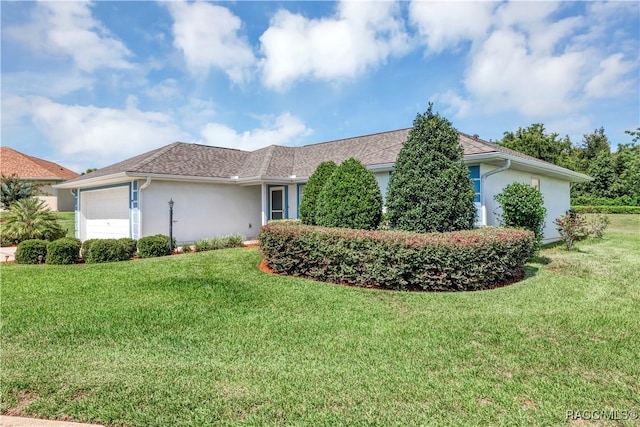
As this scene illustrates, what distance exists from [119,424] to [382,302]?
13.3 feet

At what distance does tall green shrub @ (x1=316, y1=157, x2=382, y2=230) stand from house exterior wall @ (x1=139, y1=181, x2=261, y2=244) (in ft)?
24.8

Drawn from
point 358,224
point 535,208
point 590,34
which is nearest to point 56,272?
point 358,224

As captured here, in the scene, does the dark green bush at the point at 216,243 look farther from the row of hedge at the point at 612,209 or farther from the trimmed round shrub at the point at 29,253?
the row of hedge at the point at 612,209

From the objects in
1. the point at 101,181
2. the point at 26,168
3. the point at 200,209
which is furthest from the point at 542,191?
the point at 26,168

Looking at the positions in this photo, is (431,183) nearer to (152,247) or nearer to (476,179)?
(476,179)

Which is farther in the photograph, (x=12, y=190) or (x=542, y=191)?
(x=12, y=190)

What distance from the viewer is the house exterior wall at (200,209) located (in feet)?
42.8

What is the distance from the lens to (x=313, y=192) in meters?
10.3

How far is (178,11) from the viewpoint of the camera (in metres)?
9.74

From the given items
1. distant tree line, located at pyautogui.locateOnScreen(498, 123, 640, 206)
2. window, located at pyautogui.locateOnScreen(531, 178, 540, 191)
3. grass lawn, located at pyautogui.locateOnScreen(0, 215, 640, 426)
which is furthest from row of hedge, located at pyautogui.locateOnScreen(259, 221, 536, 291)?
distant tree line, located at pyautogui.locateOnScreen(498, 123, 640, 206)

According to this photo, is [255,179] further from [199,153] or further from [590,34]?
[590,34]

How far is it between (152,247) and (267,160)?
6.72m

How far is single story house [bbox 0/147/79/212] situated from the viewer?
27.5m

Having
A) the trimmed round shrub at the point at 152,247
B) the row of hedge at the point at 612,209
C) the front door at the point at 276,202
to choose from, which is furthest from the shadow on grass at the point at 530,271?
the row of hedge at the point at 612,209
